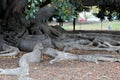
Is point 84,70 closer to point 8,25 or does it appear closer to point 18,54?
point 18,54

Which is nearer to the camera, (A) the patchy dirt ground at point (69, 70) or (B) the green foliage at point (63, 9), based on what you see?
(B) the green foliage at point (63, 9)

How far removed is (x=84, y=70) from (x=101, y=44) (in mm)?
4074

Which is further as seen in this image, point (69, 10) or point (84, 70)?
point (84, 70)

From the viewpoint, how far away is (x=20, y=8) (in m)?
12.2

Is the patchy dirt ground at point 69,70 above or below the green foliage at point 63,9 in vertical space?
below

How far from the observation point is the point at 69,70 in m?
7.84

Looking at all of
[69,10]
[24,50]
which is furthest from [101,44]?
[69,10]

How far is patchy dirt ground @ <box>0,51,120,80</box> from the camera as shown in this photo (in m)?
7.07

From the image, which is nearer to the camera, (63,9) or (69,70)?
(63,9)

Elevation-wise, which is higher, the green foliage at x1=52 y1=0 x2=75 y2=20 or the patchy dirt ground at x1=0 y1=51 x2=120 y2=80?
the green foliage at x1=52 y1=0 x2=75 y2=20

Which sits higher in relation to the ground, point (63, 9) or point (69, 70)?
point (63, 9)

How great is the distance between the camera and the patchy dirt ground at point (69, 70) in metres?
7.07

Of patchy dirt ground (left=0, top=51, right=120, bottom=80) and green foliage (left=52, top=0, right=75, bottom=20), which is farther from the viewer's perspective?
patchy dirt ground (left=0, top=51, right=120, bottom=80)

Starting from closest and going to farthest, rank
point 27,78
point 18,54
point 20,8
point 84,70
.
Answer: point 27,78, point 84,70, point 18,54, point 20,8
